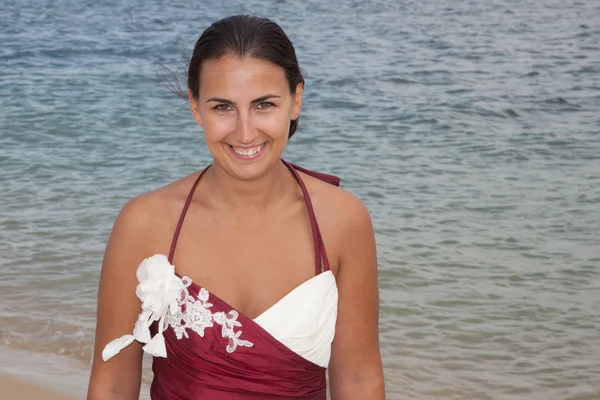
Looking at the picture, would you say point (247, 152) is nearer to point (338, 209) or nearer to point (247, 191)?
point (247, 191)

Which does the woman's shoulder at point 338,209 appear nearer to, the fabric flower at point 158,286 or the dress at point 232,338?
the dress at point 232,338

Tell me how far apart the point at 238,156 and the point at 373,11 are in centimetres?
1514

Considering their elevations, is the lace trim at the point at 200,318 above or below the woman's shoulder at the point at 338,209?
below

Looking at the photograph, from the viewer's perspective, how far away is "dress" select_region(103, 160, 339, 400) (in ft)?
8.91

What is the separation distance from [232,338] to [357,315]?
363 millimetres

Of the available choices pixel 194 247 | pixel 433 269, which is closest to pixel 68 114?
pixel 433 269

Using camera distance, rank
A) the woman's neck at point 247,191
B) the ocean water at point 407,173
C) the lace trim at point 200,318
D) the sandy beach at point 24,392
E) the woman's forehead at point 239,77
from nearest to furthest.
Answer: the woman's forehead at point 239,77 → the lace trim at point 200,318 → the woman's neck at point 247,191 → the sandy beach at point 24,392 → the ocean water at point 407,173

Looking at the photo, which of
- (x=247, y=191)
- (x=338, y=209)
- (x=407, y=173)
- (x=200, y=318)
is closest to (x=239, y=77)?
(x=247, y=191)

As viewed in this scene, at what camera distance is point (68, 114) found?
1016 centimetres

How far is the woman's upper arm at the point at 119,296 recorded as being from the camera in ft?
9.00

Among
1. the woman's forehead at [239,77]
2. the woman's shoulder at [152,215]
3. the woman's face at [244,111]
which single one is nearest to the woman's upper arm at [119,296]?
the woman's shoulder at [152,215]

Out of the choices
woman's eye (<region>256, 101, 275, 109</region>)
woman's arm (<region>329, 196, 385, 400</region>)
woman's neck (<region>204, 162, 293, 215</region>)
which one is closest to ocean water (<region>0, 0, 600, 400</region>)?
woman's neck (<region>204, 162, 293, 215</region>)

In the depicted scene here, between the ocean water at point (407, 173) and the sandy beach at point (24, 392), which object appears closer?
the sandy beach at point (24, 392)

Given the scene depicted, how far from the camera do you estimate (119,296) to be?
275 centimetres
